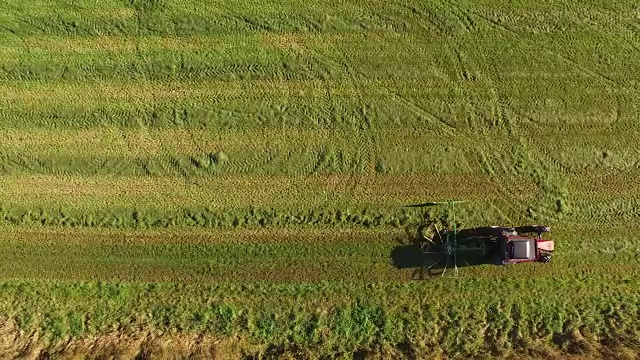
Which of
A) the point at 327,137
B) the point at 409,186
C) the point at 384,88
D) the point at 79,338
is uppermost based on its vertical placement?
the point at 384,88

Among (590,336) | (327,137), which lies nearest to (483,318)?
(590,336)

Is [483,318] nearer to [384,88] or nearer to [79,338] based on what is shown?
[384,88]

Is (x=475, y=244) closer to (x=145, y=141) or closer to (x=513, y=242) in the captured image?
(x=513, y=242)

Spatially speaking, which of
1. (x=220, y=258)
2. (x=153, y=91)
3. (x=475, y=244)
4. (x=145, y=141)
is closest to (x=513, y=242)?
(x=475, y=244)

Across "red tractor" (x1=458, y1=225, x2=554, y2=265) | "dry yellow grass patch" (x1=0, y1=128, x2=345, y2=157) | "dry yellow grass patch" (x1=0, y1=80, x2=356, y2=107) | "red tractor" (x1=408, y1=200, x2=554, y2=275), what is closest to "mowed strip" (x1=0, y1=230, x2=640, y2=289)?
"red tractor" (x1=408, y1=200, x2=554, y2=275)

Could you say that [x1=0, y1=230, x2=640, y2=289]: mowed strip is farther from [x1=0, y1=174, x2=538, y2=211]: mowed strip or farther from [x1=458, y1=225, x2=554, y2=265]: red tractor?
[x1=0, y1=174, x2=538, y2=211]: mowed strip

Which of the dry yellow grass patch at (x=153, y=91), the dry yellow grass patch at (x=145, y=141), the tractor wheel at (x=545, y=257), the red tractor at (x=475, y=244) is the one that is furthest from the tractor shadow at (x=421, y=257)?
the dry yellow grass patch at (x=153, y=91)
